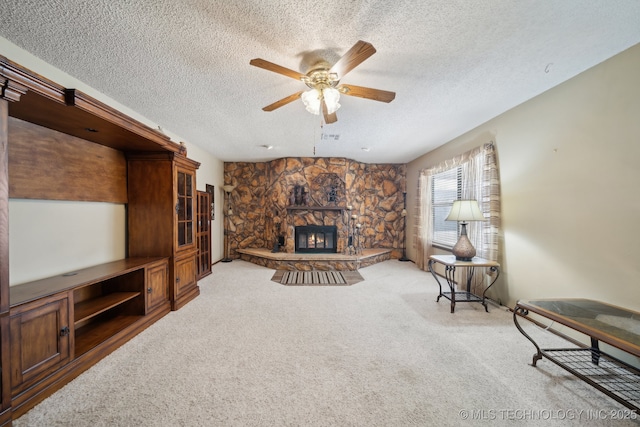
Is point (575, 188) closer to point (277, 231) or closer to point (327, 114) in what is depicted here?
point (327, 114)

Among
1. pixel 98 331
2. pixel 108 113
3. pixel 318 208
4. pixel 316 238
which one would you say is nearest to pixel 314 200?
pixel 318 208

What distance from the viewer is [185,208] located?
320 centimetres

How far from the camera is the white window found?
13.3 feet

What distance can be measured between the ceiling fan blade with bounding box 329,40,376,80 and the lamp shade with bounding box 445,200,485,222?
7.73ft

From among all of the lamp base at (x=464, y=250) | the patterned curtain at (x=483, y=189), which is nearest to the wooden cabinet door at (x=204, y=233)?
the lamp base at (x=464, y=250)

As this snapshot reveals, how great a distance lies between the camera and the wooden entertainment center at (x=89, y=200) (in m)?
1.37

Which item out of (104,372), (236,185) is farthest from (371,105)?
(236,185)

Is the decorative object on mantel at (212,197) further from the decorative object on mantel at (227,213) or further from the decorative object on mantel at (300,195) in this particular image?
the decorative object on mantel at (300,195)

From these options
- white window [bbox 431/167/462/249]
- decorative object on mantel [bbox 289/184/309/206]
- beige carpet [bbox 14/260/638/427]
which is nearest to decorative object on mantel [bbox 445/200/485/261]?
beige carpet [bbox 14/260/638/427]

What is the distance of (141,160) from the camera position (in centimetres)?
279

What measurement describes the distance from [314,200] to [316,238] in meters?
0.95

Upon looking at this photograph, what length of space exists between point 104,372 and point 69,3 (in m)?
2.58

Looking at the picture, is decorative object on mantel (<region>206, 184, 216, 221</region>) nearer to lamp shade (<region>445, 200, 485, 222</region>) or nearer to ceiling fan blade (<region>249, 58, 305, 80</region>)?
ceiling fan blade (<region>249, 58, 305, 80</region>)

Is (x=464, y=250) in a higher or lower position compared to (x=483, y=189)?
lower
